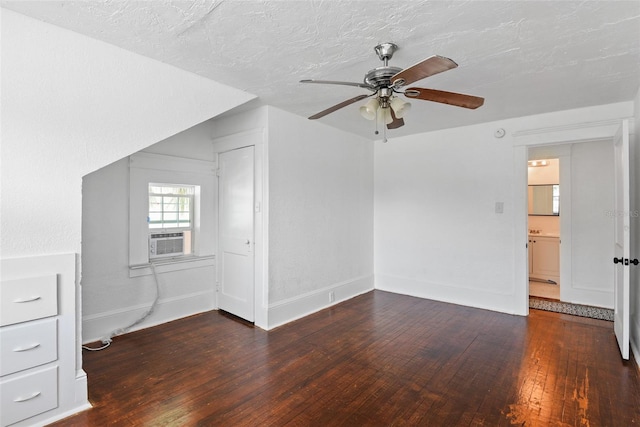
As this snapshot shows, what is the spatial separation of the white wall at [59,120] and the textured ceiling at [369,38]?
14 cm

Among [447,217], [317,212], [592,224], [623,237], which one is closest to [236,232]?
[317,212]

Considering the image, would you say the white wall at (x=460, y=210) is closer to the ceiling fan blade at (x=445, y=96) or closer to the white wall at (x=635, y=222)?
the white wall at (x=635, y=222)

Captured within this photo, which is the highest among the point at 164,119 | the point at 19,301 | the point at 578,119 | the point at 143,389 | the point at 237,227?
the point at 578,119

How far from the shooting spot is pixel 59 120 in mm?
2094

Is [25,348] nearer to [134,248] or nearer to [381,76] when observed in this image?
[134,248]

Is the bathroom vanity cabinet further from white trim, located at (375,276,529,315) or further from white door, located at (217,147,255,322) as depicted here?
white door, located at (217,147,255,322)

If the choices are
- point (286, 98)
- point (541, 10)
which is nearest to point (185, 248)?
point (286, 98)

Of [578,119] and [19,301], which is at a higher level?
[578,119]

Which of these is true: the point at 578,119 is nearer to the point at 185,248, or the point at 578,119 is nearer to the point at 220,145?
the point at 220,145

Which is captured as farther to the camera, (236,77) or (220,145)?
(220,145)

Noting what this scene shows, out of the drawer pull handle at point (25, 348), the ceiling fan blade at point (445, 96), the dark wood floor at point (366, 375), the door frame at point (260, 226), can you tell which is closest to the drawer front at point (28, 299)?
the drawer pull handle at point (25, 348)

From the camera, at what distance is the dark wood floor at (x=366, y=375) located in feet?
6.92

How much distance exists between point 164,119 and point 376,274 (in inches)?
155

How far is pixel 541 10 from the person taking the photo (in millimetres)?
1863
